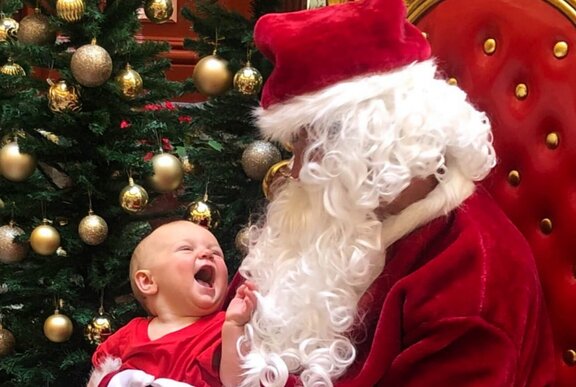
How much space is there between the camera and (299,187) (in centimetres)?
122

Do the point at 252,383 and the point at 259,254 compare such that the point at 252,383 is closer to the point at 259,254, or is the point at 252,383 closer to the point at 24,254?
the point at 259,254

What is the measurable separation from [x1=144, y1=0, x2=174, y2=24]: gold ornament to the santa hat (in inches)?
24.4

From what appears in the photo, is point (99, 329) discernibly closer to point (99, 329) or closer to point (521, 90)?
point (99, 329)

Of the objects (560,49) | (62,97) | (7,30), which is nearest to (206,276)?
(62,97)

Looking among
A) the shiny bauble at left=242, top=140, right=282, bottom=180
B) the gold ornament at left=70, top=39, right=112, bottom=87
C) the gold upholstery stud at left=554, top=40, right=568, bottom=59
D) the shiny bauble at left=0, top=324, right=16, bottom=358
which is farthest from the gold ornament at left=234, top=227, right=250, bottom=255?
the gold upholstery stud at left=554, top=40, right=568, bottom=59

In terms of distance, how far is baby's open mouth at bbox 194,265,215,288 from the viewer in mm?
1377

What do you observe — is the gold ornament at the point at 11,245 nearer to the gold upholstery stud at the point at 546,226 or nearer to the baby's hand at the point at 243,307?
the baby's hand at the point at 243,307

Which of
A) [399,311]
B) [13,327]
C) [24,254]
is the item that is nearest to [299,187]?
[399,311]

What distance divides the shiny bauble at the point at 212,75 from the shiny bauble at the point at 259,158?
0.16m

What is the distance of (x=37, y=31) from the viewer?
1654mm

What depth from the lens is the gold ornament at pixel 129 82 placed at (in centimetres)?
161

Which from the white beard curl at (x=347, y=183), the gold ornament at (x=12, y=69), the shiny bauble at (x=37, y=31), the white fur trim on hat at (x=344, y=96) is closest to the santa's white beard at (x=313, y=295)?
the white beard curl at (x=347, y=183)

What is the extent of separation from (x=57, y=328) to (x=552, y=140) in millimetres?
1117

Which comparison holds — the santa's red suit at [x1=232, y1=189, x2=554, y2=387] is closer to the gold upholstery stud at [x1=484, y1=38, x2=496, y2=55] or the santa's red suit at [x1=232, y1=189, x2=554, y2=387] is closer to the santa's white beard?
the santa's white beard
